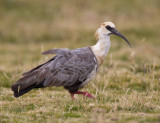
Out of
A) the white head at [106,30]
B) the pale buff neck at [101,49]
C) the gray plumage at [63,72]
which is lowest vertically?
the gray plumage at [63,72]

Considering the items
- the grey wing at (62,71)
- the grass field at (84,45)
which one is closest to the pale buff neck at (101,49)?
the grey wing at (62,71)

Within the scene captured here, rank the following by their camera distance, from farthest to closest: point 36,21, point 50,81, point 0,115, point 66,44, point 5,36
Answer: point 36,21
point 5,36
point 66,44
point 50,81
point 0,115


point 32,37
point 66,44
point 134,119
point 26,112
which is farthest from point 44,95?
point 32,37

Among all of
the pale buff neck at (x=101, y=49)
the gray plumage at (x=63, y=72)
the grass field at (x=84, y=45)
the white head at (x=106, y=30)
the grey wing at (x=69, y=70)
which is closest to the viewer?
the grass field at (x=84, y=45)

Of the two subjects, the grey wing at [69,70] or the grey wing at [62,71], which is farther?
the grey wing at [69,70]

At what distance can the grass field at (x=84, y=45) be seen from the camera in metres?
5.97

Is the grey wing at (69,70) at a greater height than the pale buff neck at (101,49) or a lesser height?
lesser

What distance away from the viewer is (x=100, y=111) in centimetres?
587

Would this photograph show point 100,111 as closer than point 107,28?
Yes

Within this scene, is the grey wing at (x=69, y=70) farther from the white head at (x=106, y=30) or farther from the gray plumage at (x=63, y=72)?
the white head at (x=106, y=30)

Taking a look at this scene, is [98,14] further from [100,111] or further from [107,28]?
[100,111]

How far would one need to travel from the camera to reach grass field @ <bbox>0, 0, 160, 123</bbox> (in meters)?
5.97

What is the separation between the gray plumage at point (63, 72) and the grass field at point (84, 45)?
1.11 feet

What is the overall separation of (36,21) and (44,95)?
12.3 m
